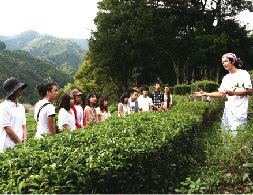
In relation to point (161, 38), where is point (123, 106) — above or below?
below

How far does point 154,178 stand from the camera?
3230 mm

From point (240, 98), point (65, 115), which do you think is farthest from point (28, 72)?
point (240, 98)

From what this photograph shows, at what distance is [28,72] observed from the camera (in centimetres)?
7962

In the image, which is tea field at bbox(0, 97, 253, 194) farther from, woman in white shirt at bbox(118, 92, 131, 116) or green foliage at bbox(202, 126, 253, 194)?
woman in white shirt at bbox(118, 92, 131, 116)

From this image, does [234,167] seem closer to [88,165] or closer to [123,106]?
[88,165]

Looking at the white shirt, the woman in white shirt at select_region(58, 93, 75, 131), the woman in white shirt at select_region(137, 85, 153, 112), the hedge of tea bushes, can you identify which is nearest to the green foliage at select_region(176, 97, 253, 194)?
the hedge of tea bushes

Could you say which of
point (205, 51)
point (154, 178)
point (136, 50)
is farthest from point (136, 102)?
point (205, 51)

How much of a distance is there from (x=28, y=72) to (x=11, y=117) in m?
83.2

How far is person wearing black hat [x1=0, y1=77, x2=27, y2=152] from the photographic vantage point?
12.1 ft

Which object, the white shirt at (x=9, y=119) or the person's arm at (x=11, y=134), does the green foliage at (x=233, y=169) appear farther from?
the white shirt at (x=9, y=119)

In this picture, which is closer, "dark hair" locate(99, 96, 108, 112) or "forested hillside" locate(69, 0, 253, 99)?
"dark hair" locate(99, 96, 108, 112)

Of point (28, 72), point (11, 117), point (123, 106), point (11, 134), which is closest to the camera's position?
point (11, 134)

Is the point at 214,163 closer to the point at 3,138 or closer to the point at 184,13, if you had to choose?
the point at 3,138

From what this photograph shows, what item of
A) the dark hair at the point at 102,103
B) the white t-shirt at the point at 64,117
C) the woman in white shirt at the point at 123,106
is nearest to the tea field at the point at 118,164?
the white t-shirt at the point at 64,117
